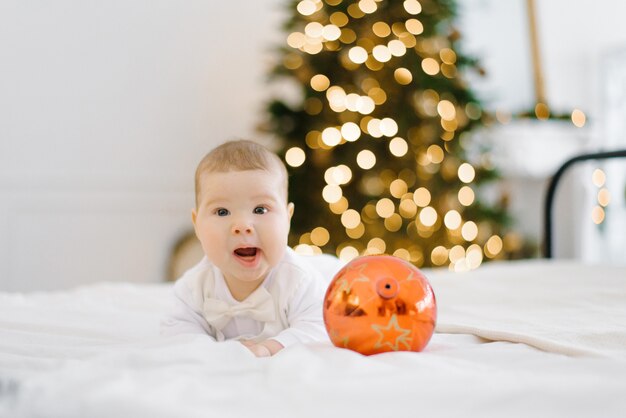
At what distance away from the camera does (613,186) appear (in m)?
4.83

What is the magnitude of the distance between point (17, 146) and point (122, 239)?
72 cm

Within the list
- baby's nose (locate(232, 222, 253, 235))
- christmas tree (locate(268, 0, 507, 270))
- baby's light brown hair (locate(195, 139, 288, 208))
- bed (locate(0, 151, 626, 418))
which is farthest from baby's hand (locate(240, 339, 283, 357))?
christmas tree (locate(268, 0, 507, 270))

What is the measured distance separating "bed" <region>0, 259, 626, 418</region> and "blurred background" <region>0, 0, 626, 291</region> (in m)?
2.11

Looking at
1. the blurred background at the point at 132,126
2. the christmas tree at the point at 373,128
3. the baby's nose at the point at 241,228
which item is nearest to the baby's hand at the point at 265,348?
the baby's nose at the point at 241,228

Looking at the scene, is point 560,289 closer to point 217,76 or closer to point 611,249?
point 217,76

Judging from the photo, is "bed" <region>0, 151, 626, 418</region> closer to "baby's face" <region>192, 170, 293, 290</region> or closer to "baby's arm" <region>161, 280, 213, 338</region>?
"baby's arm" <region>161, 280, 213, 338</region>

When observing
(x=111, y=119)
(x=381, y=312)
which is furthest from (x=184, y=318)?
(x=111, y=119)

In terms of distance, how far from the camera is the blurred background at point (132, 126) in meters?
3.52

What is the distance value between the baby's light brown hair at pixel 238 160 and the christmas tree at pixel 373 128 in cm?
206

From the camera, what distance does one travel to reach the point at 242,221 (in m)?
1.31

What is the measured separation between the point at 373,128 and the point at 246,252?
2.19m

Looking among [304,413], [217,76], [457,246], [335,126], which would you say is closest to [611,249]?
[457,246]

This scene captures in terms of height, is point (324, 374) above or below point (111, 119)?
below

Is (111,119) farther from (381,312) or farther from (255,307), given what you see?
(381,312)
